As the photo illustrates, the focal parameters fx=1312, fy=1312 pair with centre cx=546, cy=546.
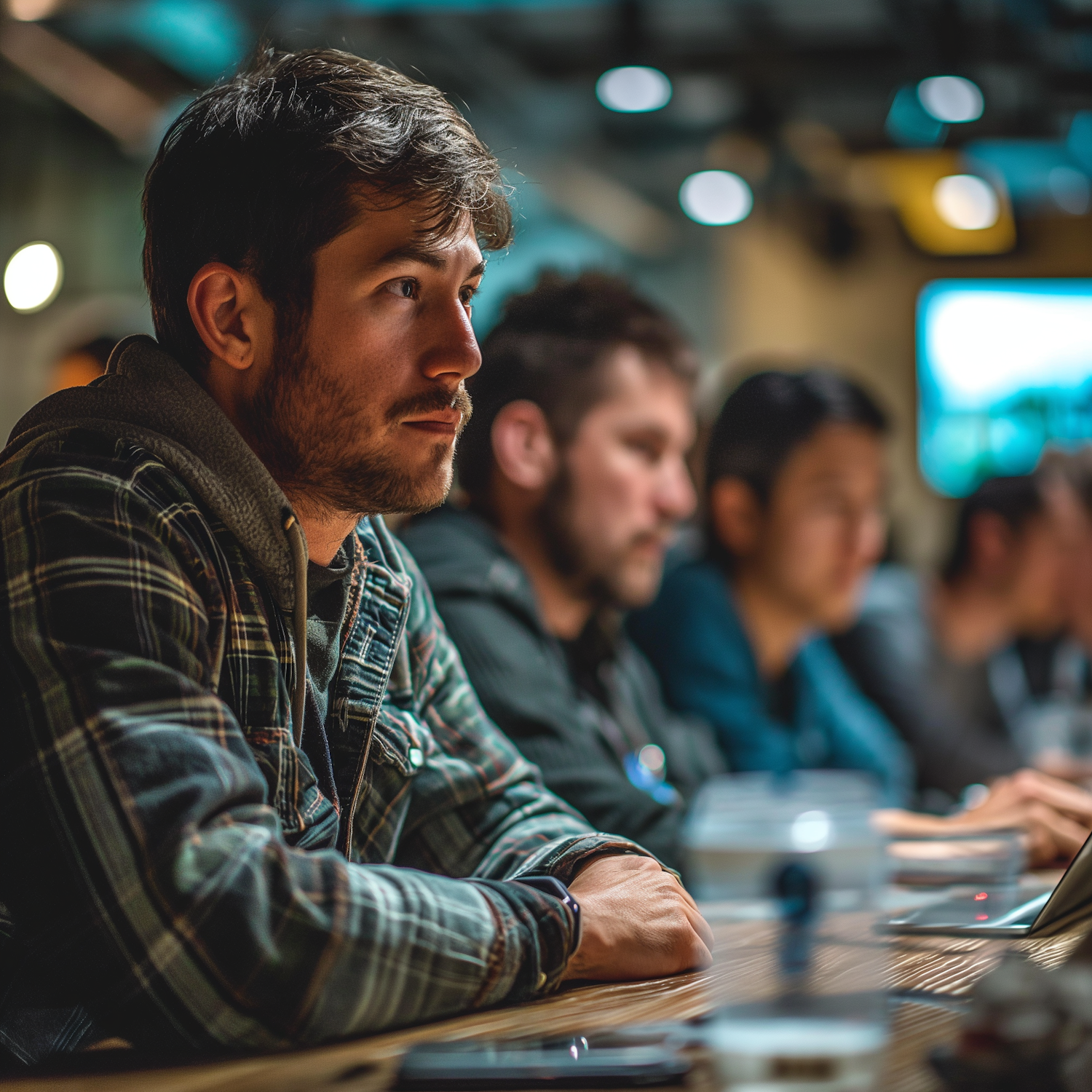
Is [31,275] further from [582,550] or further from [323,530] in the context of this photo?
[323,530]

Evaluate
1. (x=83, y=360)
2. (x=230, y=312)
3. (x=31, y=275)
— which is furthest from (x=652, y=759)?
(x=31, y=275)

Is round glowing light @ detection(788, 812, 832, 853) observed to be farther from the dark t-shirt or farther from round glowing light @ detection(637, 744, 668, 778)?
the dark t-shirt

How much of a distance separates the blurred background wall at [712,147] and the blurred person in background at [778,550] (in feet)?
2.30

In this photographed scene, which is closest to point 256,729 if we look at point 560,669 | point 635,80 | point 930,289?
point 560,669

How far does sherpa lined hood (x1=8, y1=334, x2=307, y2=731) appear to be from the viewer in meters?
0.87

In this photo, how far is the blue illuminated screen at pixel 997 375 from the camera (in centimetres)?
607

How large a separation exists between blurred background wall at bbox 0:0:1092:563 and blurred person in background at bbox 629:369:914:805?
0.70m

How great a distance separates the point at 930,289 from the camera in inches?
255

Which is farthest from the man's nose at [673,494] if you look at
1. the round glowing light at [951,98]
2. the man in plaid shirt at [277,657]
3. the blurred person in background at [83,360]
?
the round glowing light at [951,98]

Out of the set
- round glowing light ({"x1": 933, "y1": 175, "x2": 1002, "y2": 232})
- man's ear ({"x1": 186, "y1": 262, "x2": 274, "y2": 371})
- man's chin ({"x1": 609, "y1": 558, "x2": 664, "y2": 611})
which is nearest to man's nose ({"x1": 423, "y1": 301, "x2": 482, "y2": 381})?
man's ear ({"x1": 186, "y1": 262, "x2": 274, "y2": 371})

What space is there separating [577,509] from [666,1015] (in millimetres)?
1057

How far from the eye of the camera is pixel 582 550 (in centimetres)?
176

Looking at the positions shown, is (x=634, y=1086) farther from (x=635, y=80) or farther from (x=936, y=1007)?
(x=635, y=80)

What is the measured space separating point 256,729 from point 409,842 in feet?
0.84
